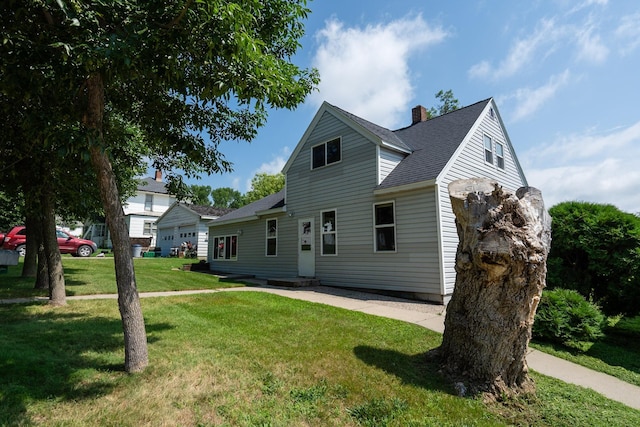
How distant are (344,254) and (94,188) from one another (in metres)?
7.64

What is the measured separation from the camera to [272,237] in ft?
46.9

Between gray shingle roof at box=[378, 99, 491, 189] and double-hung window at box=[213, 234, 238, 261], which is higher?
gray shingle roof at box=[378, 99, 491, 189]

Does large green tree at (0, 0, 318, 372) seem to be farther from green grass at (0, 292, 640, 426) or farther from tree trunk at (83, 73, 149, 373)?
green grass at (0, 292, 640, 426)

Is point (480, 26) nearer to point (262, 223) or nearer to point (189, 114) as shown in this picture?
point (189, 114)

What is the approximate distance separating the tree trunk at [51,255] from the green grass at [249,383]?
1.20 m

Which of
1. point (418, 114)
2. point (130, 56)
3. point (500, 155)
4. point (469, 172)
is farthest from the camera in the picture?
point (418, 114)

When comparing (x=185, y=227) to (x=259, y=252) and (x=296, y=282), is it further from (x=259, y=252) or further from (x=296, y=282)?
(x=296, y=282)

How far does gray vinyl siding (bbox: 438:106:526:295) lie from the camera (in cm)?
890

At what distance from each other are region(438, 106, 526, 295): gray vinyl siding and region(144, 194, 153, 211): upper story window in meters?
32.3

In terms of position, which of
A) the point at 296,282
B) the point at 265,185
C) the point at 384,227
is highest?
the point at 265,185

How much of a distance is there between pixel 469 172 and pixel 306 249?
21.4ft

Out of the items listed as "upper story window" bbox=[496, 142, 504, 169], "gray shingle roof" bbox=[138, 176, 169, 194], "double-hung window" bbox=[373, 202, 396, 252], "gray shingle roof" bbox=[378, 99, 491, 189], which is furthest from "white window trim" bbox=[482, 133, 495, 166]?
"gray shingle roof" bbox=[138, 176, 169, 194]

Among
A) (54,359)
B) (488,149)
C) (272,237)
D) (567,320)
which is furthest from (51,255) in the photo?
→ (488,149)

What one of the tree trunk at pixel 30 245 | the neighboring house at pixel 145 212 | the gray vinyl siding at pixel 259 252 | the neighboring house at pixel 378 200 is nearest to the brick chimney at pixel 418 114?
the neighboring house at pixel 378 200
